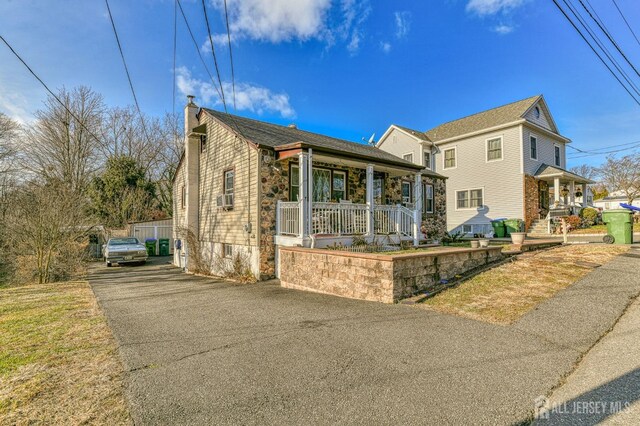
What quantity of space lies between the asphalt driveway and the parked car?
11208 mm

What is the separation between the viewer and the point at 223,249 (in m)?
12.2

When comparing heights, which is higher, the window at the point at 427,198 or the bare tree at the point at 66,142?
the bare tree at the point at 66,142

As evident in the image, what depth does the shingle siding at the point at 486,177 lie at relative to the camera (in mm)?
18219

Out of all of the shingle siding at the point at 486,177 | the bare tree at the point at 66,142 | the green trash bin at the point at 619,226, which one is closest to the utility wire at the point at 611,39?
the green trash bin at the point at 619,226

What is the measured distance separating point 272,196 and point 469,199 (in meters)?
15.5

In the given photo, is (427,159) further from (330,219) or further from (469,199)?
(330,219)

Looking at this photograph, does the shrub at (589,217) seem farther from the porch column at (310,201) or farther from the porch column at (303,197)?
the porch column at (303,197)

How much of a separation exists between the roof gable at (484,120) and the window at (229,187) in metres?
15.8

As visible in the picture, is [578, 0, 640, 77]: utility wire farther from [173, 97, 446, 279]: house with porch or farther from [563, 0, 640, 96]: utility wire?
[173, 97, 446, 279]: house with porch

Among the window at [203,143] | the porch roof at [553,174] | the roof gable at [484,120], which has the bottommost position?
the porch roof at [553,174]

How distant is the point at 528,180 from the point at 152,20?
1937 centimetres

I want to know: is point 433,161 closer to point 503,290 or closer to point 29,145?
point 503,290

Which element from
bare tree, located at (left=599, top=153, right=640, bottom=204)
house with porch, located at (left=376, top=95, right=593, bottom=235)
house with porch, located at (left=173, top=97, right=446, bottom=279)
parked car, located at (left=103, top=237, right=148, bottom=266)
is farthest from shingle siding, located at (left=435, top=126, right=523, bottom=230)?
bare tree, located at (left=599, top=153, right=640, bottom=204)

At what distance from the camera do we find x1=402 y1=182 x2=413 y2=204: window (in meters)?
14.9
